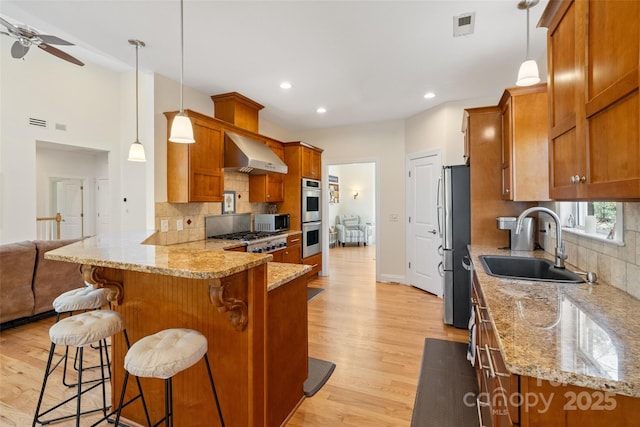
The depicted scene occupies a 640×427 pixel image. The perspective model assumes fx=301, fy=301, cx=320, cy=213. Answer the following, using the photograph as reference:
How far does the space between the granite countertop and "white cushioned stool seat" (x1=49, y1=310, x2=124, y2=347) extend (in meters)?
1.86

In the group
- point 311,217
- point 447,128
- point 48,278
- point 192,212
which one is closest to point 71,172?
point 48,278

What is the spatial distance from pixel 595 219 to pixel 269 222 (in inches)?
146

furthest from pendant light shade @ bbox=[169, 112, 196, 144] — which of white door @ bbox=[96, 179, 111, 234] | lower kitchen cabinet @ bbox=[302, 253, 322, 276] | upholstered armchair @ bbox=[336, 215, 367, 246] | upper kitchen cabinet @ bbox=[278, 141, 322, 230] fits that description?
upholstered armchair @ bbox=[336, 215, 367, 246]

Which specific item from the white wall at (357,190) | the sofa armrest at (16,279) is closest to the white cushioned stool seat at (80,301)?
the sofa armrest at (16,279)

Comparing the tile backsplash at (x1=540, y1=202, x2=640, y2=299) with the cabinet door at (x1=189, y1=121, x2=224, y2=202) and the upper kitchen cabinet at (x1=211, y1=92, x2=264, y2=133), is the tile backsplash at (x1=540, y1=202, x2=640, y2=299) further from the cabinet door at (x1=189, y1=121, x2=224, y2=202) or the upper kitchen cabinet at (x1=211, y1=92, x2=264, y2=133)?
the upper kitchen cabinet at (x1=211, y1=92, x2=264, y2=133)

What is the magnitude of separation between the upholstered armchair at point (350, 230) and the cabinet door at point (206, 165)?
605 cm

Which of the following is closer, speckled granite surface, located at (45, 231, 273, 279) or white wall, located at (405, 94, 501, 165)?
speckled granite surface, located at (45, 231, 273, 279)

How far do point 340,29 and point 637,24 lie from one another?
201 cm

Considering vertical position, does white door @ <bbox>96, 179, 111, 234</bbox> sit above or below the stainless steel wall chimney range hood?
below

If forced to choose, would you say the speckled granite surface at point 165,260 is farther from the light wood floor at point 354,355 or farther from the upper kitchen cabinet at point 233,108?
the upper kitchen cabinet at point 233,108

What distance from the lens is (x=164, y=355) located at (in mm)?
1283

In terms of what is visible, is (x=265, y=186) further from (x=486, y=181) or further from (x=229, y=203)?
(x=486, y=181)

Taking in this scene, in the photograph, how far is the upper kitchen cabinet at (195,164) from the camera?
10.7ft

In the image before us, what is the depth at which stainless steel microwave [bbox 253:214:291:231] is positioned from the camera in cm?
462
